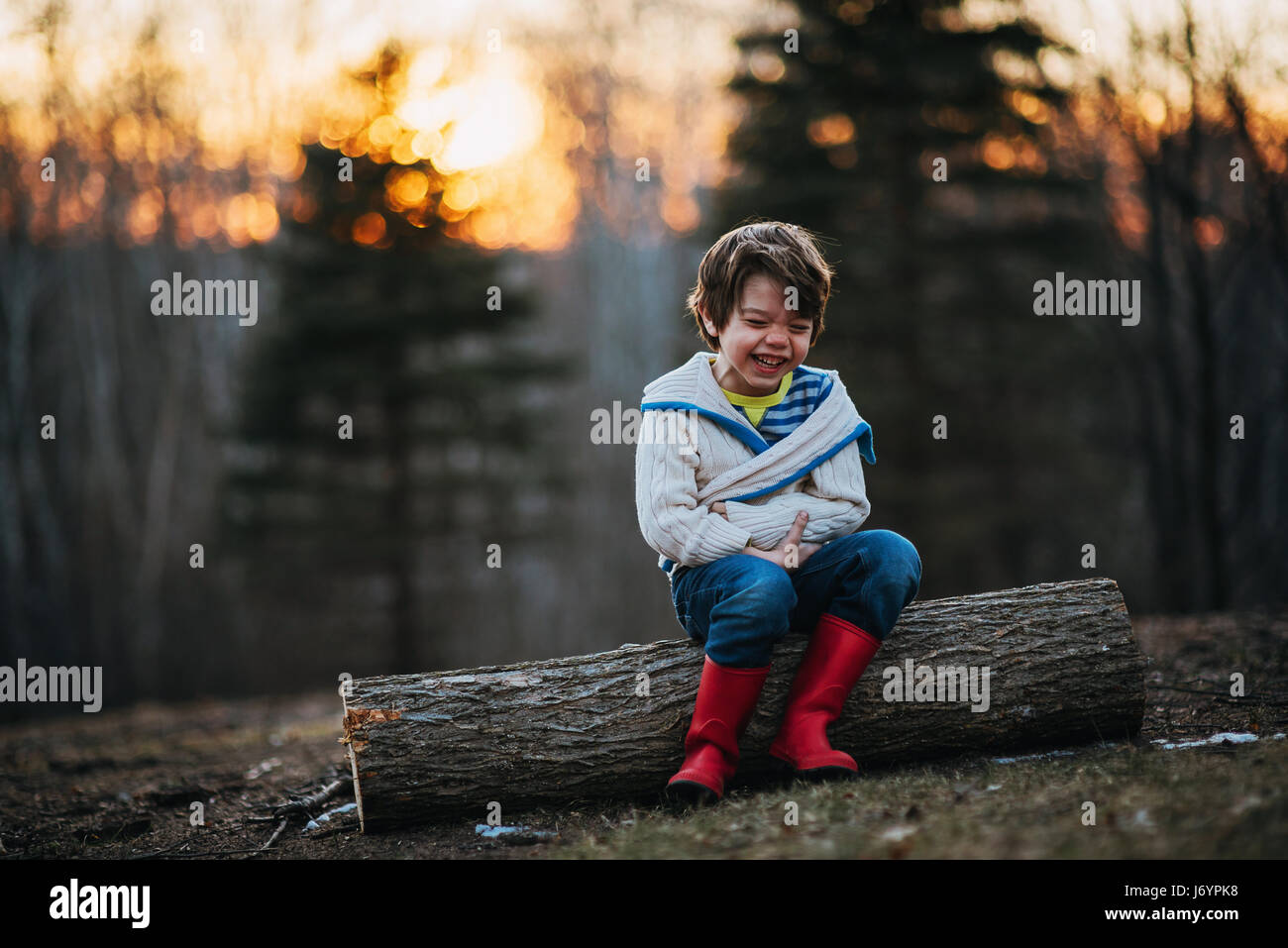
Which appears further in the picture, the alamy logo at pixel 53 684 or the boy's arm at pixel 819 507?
the alamy logo at pixel 53 684

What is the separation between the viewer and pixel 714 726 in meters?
3.46

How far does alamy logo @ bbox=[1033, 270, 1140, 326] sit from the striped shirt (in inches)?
304

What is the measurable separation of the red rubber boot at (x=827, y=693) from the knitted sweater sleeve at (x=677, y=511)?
1.63ft

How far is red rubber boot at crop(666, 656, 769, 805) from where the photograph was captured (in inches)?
135

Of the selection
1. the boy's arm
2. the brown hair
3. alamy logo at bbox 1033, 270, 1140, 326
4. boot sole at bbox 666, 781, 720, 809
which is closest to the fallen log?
boot sole at bbox 666, 781, 720, 809

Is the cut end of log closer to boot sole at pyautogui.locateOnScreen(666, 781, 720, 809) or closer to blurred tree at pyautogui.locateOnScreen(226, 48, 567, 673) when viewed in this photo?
boot sole at pyautogui.locateOnScreen(666, 781, 720, 809)

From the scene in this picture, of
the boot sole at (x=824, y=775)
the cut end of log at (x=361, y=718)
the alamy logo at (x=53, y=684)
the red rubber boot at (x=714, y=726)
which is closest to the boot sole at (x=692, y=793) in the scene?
the red rubber boot at (x=714, y=726)

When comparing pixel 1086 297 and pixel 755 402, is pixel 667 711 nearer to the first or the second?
pixel 755 402

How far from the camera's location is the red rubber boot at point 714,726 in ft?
11.2

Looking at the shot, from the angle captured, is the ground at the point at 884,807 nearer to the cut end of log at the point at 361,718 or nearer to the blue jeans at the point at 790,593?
the cut end of log at the point at 361,718

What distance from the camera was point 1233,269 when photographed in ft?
35.6
